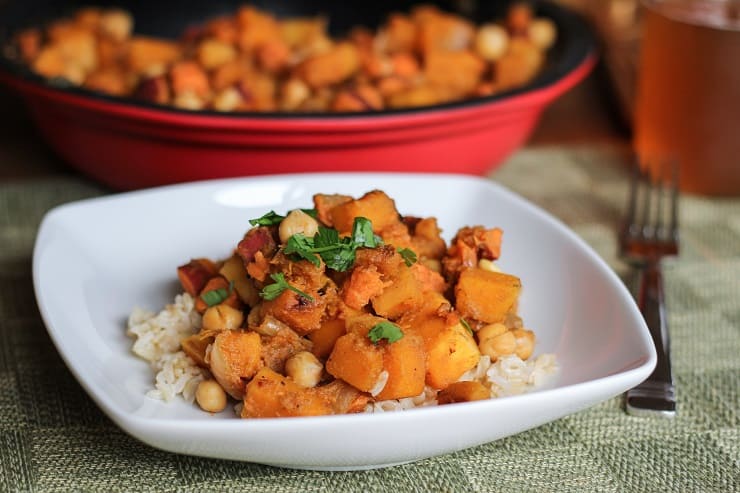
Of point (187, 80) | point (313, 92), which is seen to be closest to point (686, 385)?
point (313, 92)

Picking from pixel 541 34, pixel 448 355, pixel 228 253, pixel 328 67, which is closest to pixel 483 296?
pixel 448 355

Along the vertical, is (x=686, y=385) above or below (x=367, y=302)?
below

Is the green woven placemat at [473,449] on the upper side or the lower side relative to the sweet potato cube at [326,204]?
lower

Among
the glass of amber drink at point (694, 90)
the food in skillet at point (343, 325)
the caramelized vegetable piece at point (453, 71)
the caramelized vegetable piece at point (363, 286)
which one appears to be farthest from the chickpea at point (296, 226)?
the glass of amber drink at point (694, 90)

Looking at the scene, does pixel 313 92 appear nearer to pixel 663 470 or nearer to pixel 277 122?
pixel 277 122

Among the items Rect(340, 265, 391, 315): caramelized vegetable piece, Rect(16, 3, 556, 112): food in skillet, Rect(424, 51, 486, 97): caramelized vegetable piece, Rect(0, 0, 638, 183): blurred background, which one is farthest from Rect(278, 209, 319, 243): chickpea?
Rect(0, 0, 638, 183): blurred background

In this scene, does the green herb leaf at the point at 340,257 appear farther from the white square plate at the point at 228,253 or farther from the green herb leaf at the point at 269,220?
the white square plate at the point at 228,253

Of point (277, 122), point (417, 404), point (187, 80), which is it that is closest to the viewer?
point (417, 404)
